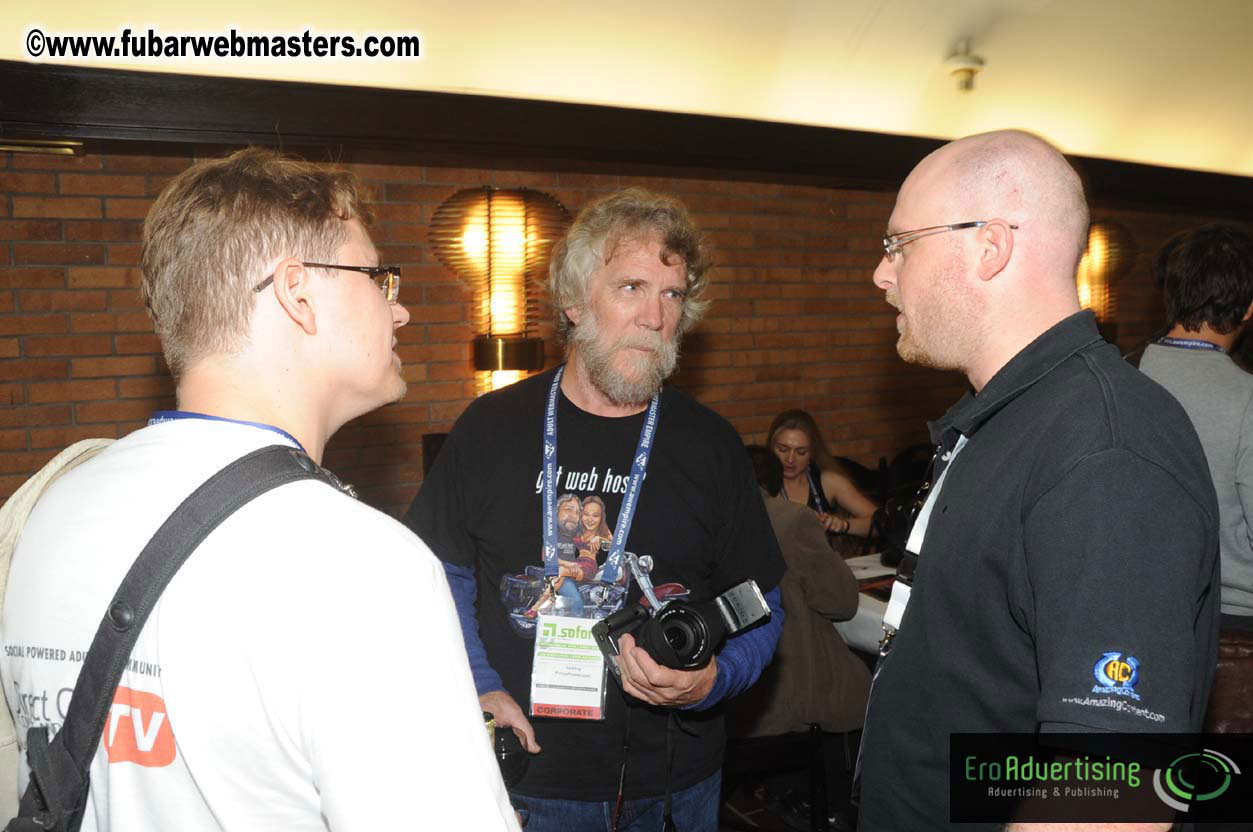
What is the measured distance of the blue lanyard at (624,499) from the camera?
1.88m

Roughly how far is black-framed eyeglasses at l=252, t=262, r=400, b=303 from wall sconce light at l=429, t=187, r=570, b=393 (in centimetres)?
291

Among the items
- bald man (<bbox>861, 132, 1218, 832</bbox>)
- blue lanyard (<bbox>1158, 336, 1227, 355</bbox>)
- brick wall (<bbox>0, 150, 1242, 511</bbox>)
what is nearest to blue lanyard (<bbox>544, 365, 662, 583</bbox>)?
bald man (<bbox>861, 132, 1218, 832</bbox>)

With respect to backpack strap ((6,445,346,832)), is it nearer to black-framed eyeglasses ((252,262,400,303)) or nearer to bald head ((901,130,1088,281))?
black-framed eyeglasses ((252,262,400,303))

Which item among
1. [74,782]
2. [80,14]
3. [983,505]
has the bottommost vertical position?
[74,782]

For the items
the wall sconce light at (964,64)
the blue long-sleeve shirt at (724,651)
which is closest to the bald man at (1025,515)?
the blue long-sleeve shirt at (724,651)

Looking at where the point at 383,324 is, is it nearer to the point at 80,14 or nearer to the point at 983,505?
the point at 983,505

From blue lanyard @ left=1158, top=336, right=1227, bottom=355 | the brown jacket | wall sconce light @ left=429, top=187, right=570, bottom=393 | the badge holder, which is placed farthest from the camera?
wall sconce light @ left=429, top=187, right=570, bottom=393

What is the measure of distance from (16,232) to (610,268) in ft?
8.93

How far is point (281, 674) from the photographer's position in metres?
0.81

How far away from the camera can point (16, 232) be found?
3.51 meters

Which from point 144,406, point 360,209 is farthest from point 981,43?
point 360,209

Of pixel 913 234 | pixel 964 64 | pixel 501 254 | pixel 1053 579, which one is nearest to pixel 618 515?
pixel 913 234

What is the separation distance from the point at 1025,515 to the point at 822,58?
173 inches

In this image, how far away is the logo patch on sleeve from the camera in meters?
1.00
